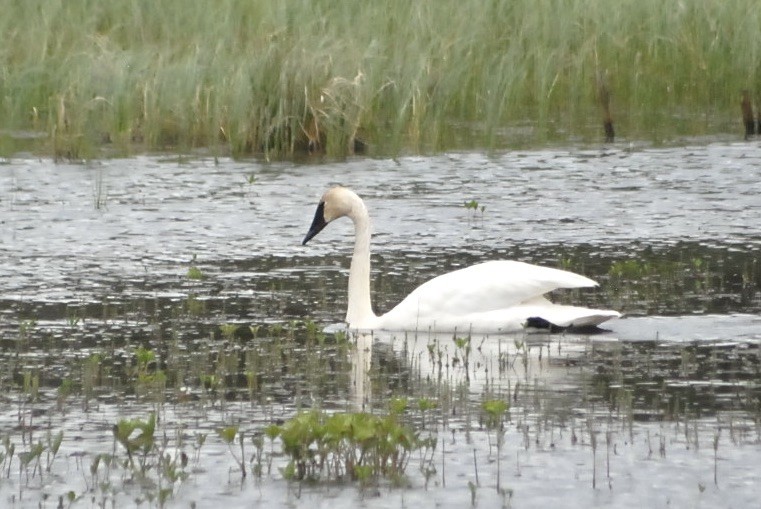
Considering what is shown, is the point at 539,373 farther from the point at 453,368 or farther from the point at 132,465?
the point at 132,465

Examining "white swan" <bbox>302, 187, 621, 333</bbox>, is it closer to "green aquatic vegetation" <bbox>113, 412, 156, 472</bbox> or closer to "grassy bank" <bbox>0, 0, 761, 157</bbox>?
"green aquatic vegetation" <bbox>113, 412, 156, 472</bbox>

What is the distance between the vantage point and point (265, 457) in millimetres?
7066

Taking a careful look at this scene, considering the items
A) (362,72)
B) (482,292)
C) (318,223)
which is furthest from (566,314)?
(362,72)

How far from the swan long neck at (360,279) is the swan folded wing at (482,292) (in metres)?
0.24

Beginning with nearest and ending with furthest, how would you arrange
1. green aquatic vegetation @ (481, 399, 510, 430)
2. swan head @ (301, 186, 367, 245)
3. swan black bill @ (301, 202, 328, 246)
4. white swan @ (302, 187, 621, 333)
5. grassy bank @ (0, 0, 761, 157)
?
green aquatic vegetation @ (481, 399, 510, 430) → white swan @ (302, 187, 621, 333) → swan head @ (301, 186, 367, 245) → swan black bill @ (301, 202, 328, 246) → grassy bank @ (0, 0, 761, 157)

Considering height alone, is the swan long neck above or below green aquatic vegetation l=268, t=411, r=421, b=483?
above

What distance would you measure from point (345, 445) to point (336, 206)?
4.51m

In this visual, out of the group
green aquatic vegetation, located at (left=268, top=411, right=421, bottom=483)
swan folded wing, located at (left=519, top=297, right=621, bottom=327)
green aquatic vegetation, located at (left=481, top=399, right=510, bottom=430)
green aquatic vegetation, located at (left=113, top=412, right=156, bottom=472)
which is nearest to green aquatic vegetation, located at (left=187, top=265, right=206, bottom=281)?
swan folded wing, located at (left=519, top=297, right=621, bottom=327)

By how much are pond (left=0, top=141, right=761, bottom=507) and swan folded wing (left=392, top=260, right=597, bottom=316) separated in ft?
0.69

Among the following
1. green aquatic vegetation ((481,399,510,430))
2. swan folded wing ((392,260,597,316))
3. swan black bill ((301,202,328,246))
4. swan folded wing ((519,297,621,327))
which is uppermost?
swan black bill ((301,202,328,246))

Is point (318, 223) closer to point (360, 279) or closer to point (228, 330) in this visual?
point (360, 279)

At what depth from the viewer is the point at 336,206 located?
11.2m

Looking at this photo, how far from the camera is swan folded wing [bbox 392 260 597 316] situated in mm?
9977

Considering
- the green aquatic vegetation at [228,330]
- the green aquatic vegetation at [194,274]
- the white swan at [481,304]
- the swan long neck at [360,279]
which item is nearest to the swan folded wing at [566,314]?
the white swan at [481,304]
